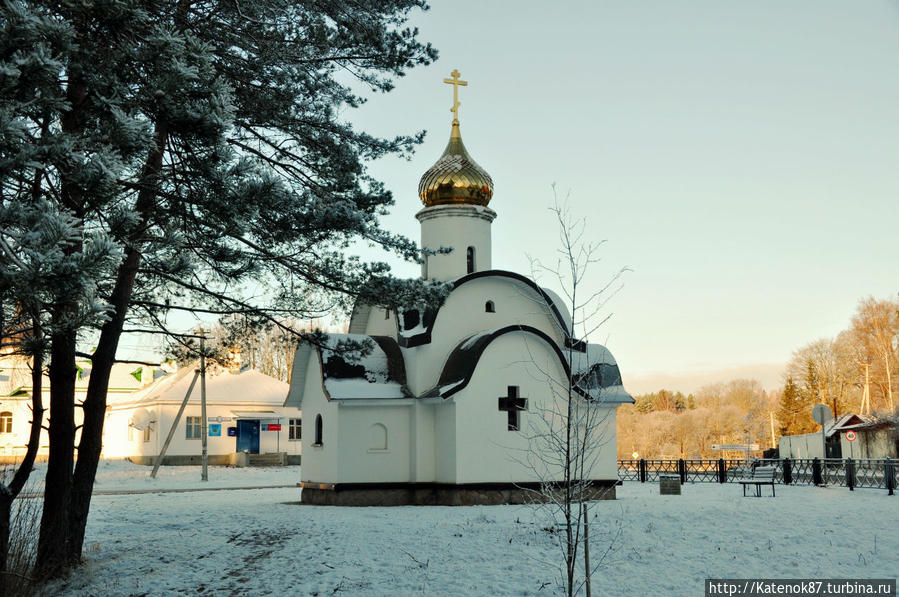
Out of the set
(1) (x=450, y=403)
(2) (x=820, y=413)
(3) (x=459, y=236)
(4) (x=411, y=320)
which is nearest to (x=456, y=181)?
(3) (x=459, y=236)

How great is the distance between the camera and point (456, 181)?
20.4 meters

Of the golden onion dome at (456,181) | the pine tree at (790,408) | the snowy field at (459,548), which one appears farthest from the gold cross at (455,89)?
the pine tree at (790,408)

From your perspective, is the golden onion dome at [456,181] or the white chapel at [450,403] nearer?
the white chapel at [450,403]

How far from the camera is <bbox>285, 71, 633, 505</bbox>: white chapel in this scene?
1747 centimetres

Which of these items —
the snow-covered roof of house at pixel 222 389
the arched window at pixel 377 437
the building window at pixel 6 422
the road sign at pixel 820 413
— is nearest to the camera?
the arched window at pixel 377 437

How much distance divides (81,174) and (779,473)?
2345cm

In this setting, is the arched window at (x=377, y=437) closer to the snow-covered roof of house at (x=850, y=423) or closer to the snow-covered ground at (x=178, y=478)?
the snow-covered ground at (x=178, y=478)

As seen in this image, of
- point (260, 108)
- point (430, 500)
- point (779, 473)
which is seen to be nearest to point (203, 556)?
point (260, 108)

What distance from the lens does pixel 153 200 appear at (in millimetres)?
8820

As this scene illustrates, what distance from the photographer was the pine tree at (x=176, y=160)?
20.9 feet

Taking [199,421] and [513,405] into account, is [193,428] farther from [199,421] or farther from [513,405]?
[513,405]

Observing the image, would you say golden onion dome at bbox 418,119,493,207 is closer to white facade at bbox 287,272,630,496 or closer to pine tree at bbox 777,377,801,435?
white facade at bbox 287,272,630,496

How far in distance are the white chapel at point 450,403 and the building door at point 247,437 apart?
1915 centimetres

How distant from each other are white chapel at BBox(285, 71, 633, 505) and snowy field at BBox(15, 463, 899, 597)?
1.44 m
